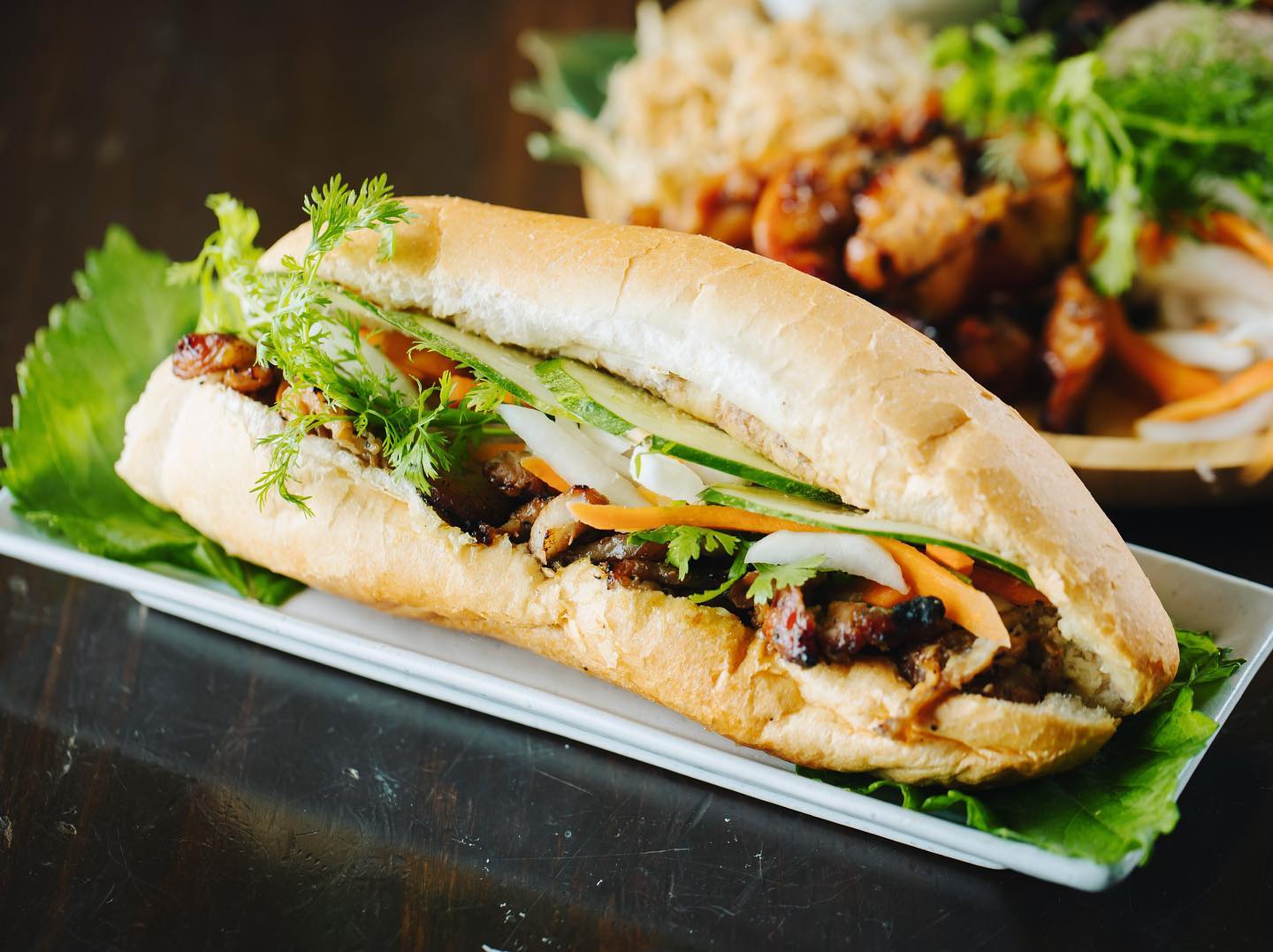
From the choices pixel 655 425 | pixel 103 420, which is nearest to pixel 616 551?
pixel 655 425

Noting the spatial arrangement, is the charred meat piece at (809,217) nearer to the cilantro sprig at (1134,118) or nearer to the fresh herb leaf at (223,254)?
the cilantro sprig at (1134,118)

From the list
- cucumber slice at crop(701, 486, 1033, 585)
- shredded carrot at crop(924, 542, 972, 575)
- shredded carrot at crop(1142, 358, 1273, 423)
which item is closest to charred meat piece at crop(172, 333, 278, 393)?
cucumber slice at crop(701, 486, 1033, 585)

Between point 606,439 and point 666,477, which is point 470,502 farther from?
point 666,477

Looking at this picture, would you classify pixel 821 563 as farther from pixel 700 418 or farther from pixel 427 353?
pixel 427 353

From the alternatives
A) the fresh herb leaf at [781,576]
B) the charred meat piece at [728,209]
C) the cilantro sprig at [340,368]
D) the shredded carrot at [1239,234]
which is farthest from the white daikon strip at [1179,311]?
the cilantro sprig at [340,368]

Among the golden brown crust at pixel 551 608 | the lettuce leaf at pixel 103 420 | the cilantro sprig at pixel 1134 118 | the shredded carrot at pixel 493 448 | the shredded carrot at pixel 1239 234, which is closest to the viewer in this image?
the golden brown crust at pixel 551 608

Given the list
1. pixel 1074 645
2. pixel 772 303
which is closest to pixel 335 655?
pixel 772 303

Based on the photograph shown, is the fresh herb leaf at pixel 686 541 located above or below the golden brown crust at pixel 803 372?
below
